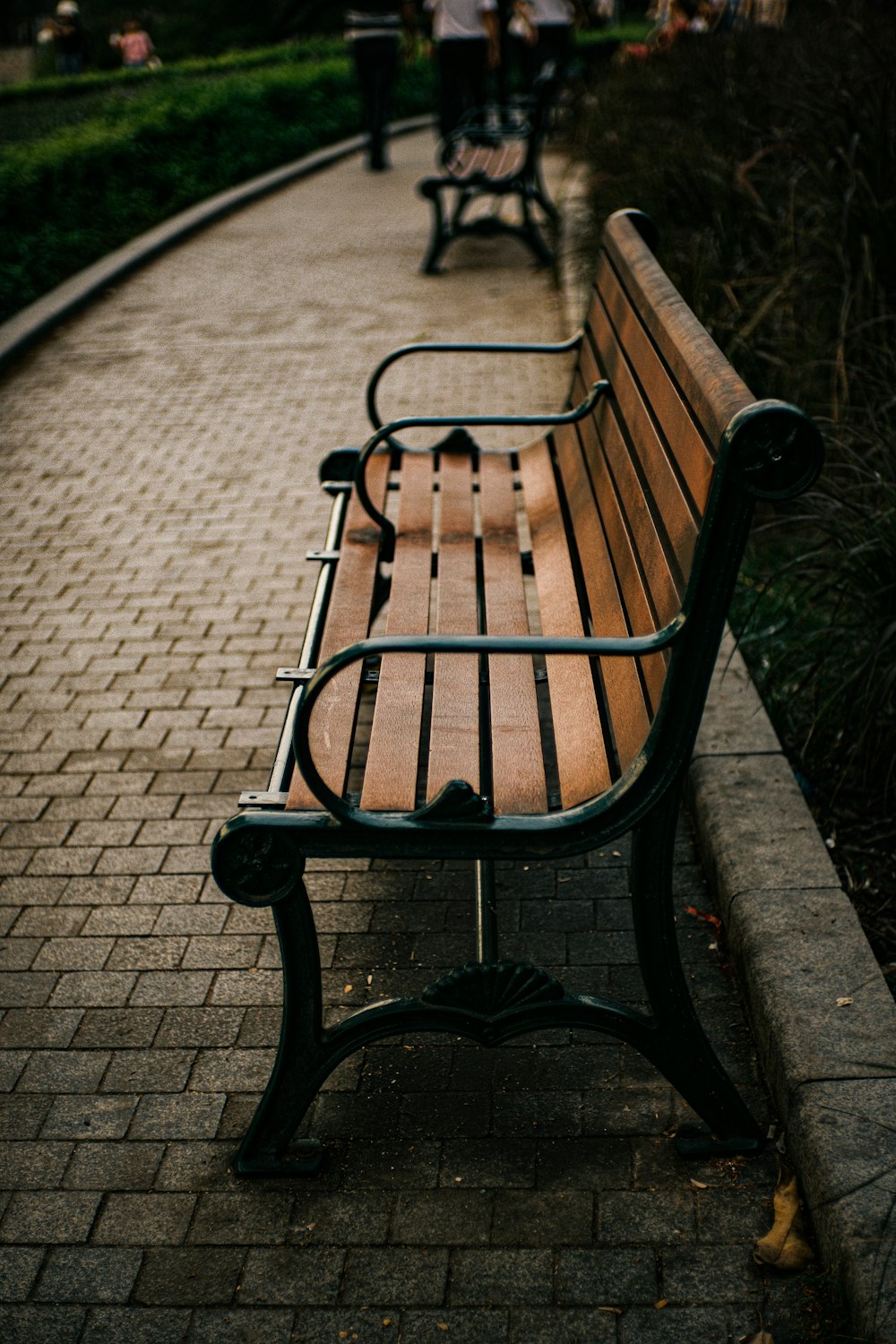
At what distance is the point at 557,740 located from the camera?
2633mm

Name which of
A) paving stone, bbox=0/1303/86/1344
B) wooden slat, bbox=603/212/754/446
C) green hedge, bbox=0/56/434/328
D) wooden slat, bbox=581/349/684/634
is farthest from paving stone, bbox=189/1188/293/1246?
green hedge, bbox=0/56/434/328

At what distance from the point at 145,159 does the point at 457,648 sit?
43.5ft

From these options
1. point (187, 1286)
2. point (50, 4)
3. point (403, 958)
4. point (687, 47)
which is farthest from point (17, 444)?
point (50, 4)

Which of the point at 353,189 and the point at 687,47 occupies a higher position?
the point at 687,47

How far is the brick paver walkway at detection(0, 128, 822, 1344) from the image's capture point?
7.48ft

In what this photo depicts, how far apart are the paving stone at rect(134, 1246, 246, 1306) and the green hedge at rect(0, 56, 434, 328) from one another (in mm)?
8491

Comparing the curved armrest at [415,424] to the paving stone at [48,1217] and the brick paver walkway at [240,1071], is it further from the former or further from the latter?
the paving stone at [48,1217]

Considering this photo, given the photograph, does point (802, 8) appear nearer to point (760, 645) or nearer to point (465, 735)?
point (760, 645)

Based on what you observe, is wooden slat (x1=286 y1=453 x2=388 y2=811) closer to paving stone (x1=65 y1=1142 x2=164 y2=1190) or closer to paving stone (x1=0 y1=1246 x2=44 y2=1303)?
paving stone (x1=65 y1=1142 x2=164 y2=1190)

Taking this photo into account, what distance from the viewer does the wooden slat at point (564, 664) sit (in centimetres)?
246

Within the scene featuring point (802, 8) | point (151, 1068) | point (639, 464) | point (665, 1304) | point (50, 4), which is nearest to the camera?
point (665, 1304)

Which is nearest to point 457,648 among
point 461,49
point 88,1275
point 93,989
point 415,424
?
point 88,1275

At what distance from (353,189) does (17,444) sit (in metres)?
8.69

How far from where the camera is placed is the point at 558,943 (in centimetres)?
313
